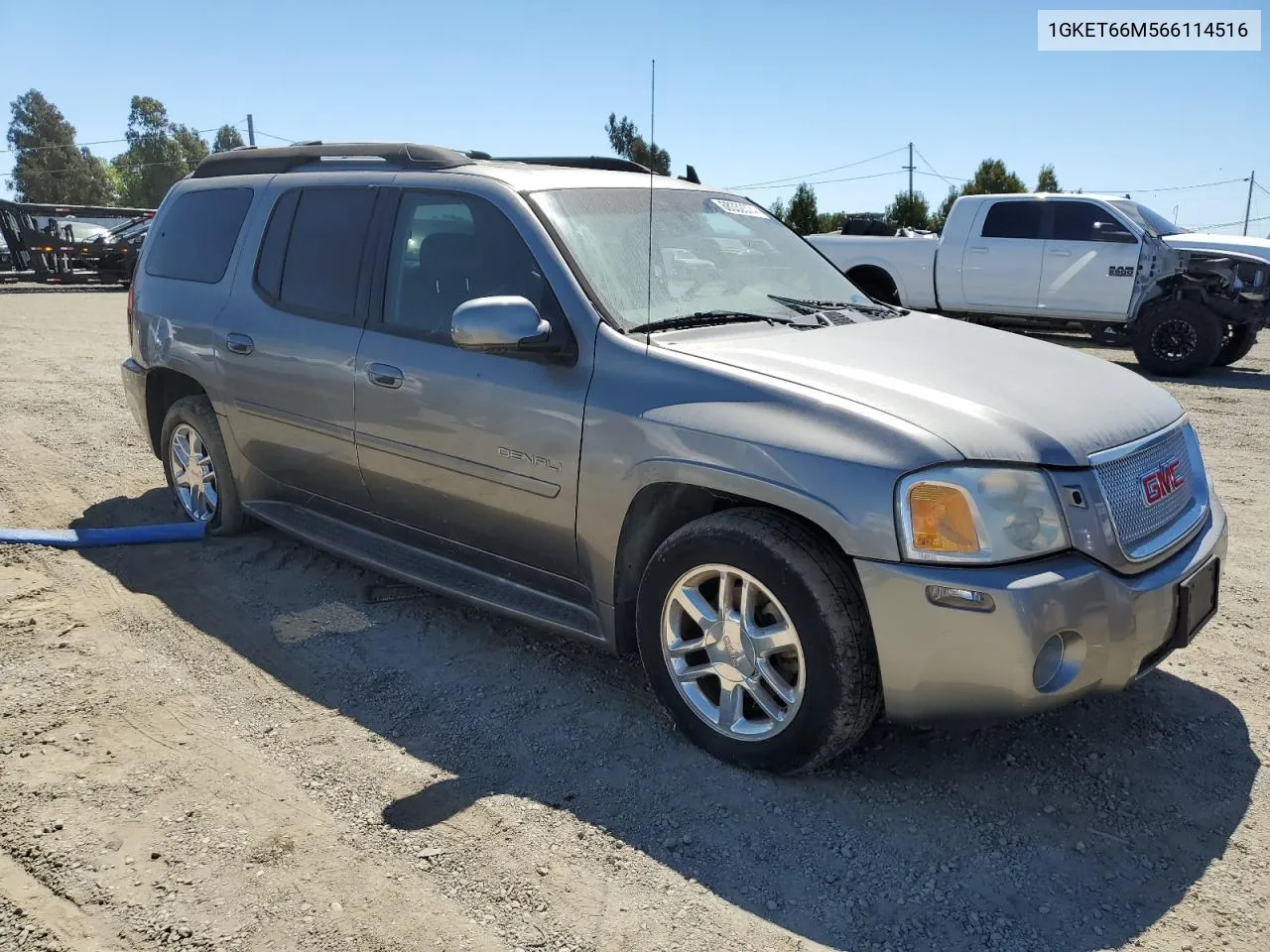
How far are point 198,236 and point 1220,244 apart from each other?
37.4 ft

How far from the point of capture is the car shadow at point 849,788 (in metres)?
2.63

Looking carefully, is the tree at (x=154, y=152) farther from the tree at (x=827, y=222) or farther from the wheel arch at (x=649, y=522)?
the wheel arch at (x=649, y=522)

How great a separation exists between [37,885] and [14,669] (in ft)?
4.88

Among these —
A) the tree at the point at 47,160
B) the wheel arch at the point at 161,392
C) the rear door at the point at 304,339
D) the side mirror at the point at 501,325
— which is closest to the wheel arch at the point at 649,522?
the side mirror at the point at 501,325

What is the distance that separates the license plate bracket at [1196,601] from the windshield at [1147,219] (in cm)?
1027

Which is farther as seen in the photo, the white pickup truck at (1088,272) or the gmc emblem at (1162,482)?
the white pickup truck at (1088,272)

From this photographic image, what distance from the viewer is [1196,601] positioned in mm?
3109

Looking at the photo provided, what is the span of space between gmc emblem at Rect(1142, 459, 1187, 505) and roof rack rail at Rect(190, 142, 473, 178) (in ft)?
9.19

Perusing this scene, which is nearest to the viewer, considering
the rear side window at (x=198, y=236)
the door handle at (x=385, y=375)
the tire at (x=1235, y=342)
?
the door handle at (x=385, y=375)

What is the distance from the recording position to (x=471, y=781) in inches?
125

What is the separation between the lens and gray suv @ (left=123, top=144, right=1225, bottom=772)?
279 cm

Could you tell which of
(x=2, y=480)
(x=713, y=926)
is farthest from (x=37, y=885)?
(x=2, y=480)

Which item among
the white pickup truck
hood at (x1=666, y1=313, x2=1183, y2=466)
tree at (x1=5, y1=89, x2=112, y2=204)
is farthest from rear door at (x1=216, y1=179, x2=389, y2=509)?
tree at (x1=5, y1=89, x2=112, y2=204)

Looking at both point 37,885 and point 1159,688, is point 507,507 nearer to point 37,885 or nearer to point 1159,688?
point 37,885
